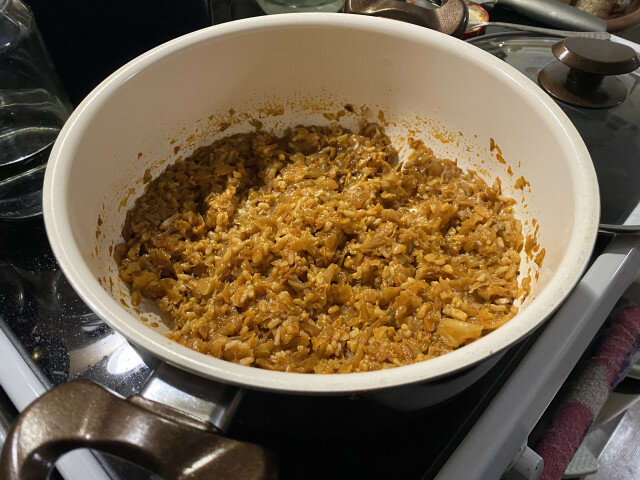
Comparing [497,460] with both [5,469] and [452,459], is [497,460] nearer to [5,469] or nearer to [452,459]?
[452,459]

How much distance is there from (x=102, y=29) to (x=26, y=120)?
0.27 meters

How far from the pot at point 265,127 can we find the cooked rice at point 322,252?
5cm

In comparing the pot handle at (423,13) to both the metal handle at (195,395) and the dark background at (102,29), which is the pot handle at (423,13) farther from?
the metal handle at (195,395)

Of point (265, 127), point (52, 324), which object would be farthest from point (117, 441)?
point (265, 127)

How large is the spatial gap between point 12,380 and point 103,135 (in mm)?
448

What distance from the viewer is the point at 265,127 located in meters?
1.27

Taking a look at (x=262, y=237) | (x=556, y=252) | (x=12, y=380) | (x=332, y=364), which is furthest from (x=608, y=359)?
(x=12, y=380)

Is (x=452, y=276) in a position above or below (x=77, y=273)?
below

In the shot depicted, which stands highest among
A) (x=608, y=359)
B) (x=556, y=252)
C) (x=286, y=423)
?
(x=556, y=252)

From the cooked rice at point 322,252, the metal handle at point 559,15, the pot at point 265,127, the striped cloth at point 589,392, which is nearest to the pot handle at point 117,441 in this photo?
the pot at point 265,127

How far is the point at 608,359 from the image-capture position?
1104 millimetres

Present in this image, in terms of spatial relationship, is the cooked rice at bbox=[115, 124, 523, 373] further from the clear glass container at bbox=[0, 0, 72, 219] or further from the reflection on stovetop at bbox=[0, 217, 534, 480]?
the clear glass container at bbox=[0, 0, 72, 219]

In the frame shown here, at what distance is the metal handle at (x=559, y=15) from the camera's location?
56.9 inches

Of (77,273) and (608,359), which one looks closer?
(77,273)
